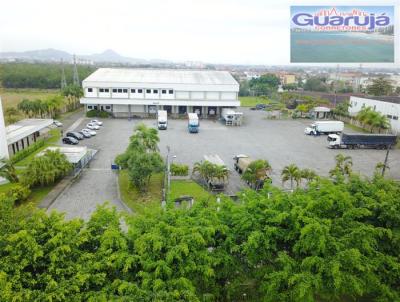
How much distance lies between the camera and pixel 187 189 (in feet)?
62.5

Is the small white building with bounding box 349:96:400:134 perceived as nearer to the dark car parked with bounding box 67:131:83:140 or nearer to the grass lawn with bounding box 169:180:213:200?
the grass lawn with bounding box 169:180:213:200

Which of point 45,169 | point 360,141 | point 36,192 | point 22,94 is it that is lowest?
point 36,192

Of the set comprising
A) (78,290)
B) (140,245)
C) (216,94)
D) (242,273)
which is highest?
(216,94)

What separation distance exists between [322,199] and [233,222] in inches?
116

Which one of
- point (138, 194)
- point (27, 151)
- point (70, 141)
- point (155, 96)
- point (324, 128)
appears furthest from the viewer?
point (155, 96)

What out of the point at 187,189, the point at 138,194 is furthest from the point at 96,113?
the point at 187,189

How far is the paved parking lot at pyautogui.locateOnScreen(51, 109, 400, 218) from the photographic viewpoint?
60.6ft

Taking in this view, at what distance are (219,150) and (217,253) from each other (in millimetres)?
18101

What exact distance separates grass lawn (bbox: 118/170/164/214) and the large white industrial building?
21.4 metres

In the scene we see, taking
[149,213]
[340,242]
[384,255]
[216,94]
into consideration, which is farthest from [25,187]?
[216,94]

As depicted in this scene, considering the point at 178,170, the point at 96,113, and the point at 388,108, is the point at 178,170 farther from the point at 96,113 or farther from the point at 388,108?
the point at 388,108

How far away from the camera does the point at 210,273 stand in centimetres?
855

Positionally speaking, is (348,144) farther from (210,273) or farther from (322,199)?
(210,273)

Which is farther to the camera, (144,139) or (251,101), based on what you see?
(251,101)
